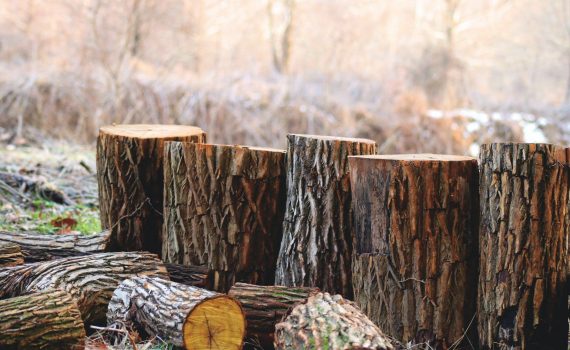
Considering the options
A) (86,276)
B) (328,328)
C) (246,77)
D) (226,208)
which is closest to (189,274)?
(226,208)

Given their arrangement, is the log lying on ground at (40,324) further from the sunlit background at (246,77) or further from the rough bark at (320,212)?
the sunlit background at (246,77)

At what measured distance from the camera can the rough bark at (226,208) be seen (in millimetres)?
3586

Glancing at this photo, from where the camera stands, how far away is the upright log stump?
308cm

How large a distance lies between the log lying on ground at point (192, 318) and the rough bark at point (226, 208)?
0.58m

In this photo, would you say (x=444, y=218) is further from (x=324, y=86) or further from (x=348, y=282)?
(x=324, y=86)

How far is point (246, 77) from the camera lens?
43.5 feet

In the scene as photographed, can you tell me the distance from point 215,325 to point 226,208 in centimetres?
88

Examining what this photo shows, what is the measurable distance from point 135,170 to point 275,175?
0.87 metres

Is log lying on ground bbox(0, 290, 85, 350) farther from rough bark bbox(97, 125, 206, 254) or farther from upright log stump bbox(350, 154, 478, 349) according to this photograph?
upright log stump bbox(350, 154, 478, 349)

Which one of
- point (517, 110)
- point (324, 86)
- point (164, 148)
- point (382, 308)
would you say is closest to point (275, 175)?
point (164, 148)

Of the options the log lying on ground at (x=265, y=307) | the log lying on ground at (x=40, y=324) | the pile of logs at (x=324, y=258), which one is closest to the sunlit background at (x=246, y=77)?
the pile of logs at (x=324, y=258)

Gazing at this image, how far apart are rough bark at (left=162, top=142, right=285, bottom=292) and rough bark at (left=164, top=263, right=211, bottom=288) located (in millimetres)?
54

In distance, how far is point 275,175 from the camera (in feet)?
12.0

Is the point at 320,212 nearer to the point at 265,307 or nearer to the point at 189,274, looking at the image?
the point at 265,307
